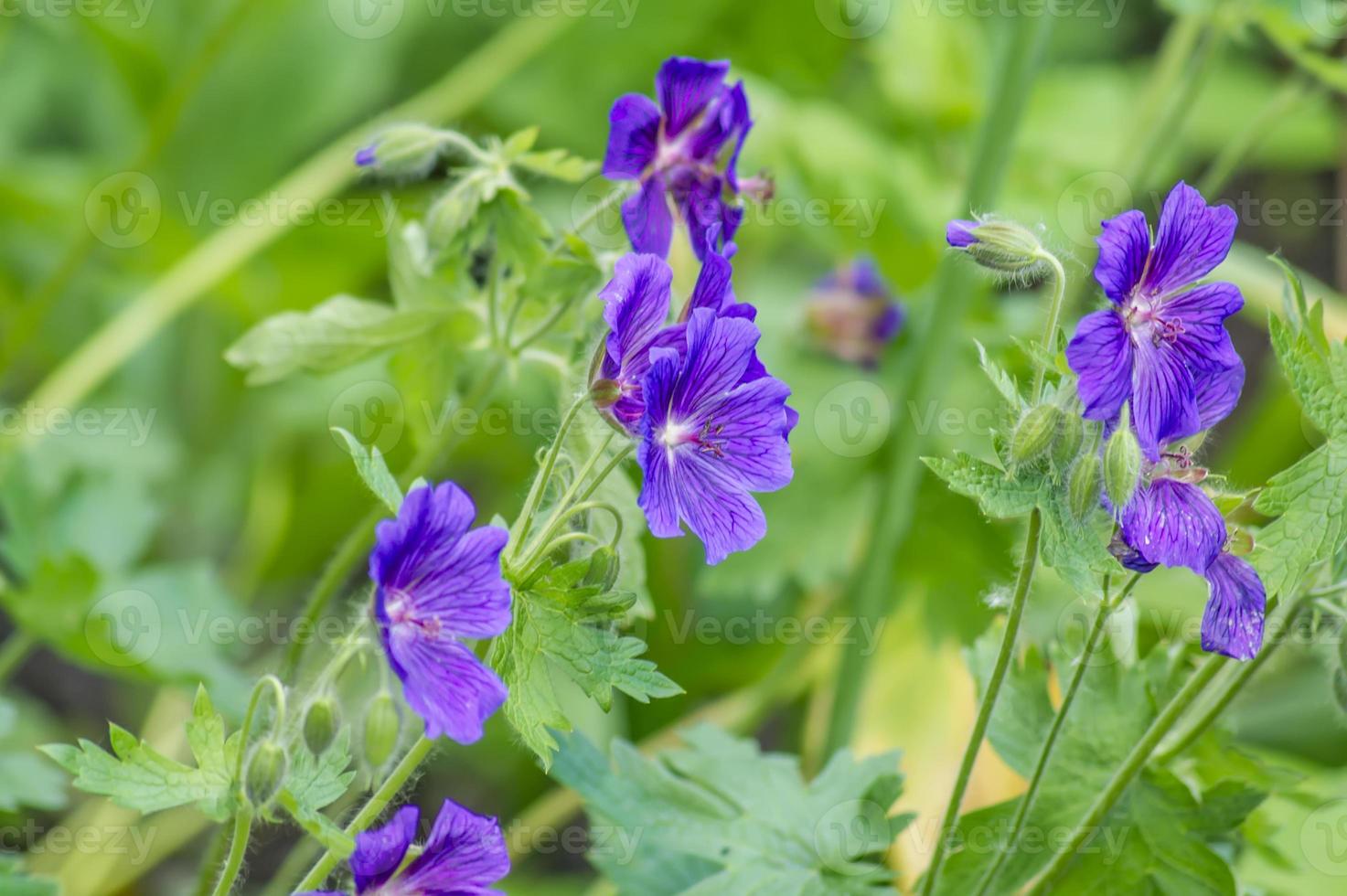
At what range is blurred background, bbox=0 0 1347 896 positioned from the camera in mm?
1694

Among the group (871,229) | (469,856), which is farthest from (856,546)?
(469,856)

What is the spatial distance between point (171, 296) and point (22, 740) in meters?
0.62

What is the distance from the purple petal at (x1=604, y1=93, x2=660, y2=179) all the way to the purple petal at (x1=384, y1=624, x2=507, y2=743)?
1.42ft

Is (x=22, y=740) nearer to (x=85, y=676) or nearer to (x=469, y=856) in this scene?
(x=85, y=676)

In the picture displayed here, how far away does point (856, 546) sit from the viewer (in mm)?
1854

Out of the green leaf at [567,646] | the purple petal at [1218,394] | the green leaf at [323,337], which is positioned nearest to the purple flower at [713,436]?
the green leaf at [567,646]
